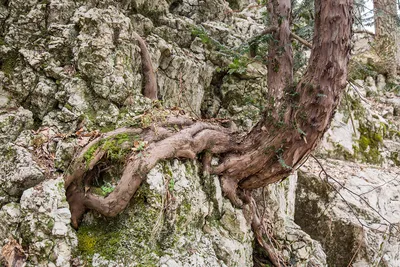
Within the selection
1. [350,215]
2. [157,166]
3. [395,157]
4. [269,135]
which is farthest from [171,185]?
[395,157]

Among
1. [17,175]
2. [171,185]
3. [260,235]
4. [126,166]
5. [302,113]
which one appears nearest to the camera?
[17,175]

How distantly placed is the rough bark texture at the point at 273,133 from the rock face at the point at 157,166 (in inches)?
6.3

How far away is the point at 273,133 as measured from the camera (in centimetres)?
346

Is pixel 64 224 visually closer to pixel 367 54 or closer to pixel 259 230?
pixel 259 230

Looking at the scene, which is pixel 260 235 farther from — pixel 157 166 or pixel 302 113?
pixel 157 166

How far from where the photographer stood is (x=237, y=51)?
406 centimetres

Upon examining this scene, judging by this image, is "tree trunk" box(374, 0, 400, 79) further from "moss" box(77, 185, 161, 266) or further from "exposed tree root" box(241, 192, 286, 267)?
"moss" box(77, 185, 161, 266)

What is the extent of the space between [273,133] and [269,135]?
2.3 inches

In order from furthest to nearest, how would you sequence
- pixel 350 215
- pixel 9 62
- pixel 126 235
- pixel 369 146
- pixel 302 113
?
pixel 369 146 → pixel 350 215 → pixel 9 62 → pixel 302 113 → pixel 126 235

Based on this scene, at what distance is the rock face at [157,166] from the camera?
2660mm

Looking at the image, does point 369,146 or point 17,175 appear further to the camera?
point 369,146

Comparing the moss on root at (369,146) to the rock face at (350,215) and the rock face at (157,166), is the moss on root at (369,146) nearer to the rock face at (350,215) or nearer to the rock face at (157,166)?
the rock face at (157,166)

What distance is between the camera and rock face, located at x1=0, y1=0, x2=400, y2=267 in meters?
2.66

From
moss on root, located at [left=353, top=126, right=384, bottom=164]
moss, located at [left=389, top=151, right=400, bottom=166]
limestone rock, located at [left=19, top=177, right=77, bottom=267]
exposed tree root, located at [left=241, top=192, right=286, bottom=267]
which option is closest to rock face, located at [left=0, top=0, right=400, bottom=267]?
limestone rock, located at [left=19, top=177, right=77, bottom=267]
